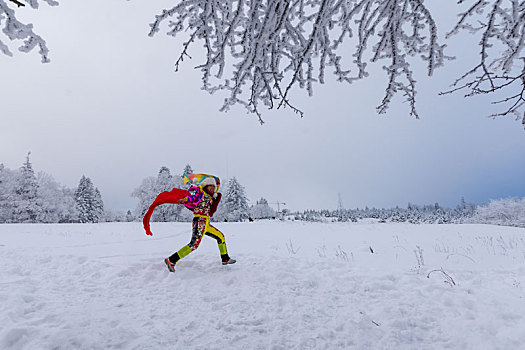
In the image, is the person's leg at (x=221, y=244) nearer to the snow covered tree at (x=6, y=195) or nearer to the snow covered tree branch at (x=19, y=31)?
the snow covered tree branch at (x=19, y=31)

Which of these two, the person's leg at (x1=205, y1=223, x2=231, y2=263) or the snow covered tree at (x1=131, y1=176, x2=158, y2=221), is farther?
the snow covered tree at (x1=131, y1=176, x2=158, y2=221)

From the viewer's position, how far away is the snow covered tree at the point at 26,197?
30.0 metres

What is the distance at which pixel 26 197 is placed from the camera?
31.4m

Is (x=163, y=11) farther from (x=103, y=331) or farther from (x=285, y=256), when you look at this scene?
(x=285, y=256)

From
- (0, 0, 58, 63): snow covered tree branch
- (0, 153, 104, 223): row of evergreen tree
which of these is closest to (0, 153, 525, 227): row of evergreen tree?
(0, 153, 104, 223): row of evergreen tree

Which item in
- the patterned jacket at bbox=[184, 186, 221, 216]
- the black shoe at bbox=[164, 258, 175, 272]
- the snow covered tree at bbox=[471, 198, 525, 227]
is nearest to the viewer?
the black shoe at bbox=[164, 258, 175, 272]

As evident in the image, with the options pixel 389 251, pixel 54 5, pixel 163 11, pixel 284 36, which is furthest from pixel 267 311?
pixel 389 251

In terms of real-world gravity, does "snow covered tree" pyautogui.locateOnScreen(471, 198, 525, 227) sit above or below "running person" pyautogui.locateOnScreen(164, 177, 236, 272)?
below

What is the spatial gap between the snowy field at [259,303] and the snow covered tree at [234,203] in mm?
33347

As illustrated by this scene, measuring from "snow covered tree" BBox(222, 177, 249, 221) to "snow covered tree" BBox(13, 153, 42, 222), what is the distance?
21628 mm

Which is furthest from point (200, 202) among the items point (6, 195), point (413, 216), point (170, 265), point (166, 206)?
point (413, 216)

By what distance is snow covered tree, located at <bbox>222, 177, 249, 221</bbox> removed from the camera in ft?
126

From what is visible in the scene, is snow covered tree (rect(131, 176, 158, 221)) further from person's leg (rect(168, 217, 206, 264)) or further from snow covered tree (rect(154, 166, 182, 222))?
person's leg (rect(168, 217, 206, 264))

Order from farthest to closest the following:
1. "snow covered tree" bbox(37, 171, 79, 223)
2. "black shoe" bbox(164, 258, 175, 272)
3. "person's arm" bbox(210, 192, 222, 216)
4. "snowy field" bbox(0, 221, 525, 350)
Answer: "snow covered tree" bbox(37, 171, 79, 223)
"person's arm" bbox(210, 192, 222, 216)
"black shoe" bbox(164, 258, 175, 272)
"snowy field" bbox(0, 221, 525, 350)
